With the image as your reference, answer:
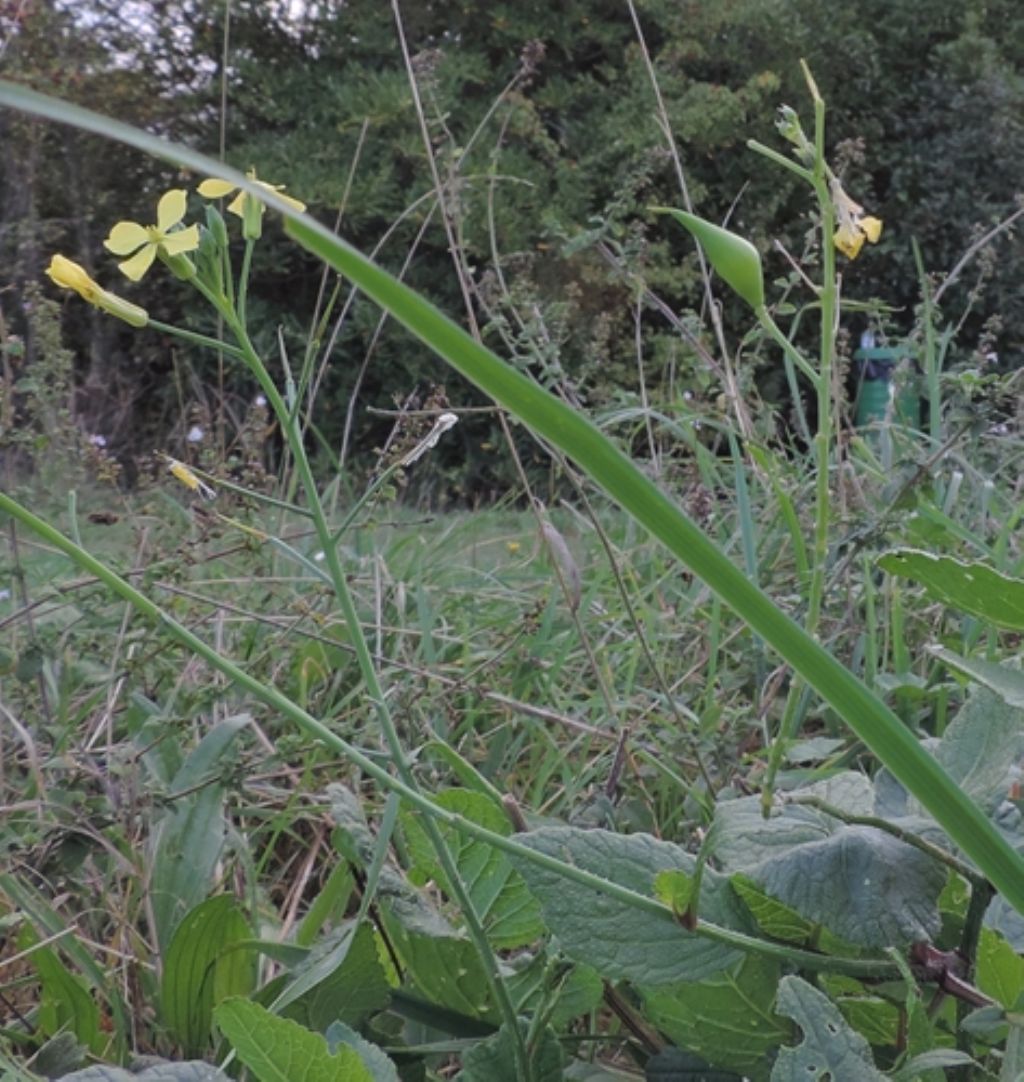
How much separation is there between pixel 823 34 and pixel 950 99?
0.73 meters

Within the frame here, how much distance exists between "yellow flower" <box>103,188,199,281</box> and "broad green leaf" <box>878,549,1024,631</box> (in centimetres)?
29

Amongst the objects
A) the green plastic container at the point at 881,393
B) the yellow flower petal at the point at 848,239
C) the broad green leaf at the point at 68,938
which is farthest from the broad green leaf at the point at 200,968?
the green plastic container at the point at 881,393

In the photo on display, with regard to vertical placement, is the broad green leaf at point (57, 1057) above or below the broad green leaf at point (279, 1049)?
below

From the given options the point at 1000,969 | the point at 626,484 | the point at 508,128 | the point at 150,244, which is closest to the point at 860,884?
the point at 1000,969

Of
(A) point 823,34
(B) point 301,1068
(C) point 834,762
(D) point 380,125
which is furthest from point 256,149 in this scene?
(B) point 301,1068

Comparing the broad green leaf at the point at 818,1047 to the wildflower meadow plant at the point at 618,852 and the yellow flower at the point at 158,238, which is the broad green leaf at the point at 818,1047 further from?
the yellow flower at the point at 158,238


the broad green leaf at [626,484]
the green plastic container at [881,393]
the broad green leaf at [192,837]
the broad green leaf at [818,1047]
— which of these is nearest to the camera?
the broad green leaf at [626,484]

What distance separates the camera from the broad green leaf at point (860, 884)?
458 mm

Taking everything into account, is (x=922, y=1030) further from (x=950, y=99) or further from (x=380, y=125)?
(x=950, y=99)

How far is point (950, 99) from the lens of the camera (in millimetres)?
6492

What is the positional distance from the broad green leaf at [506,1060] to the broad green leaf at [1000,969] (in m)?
0.17

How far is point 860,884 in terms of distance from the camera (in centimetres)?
46

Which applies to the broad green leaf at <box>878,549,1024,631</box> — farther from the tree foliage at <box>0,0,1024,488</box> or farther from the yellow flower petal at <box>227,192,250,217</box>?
the tree foliage at <box>0,0,1024,488</box>

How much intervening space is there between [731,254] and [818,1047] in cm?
28
